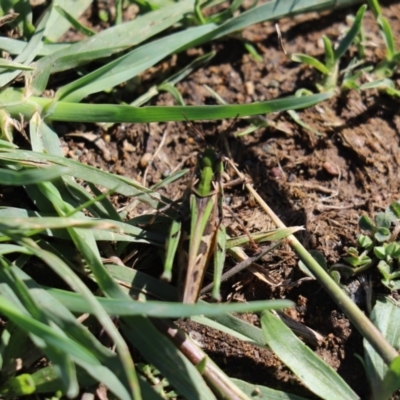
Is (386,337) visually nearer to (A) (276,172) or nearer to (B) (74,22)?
(A) (276,172)

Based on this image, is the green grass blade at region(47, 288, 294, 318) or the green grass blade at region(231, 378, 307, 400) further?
the green grass blade at region(231, 378, 307, 400)

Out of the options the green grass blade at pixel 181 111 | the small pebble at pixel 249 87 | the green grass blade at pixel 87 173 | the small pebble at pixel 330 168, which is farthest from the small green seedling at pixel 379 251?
the small pebble at pixel 249 87

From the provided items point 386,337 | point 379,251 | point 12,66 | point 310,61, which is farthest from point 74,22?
point 386,337

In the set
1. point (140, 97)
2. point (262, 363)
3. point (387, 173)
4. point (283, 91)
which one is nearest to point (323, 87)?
point (283, 91)

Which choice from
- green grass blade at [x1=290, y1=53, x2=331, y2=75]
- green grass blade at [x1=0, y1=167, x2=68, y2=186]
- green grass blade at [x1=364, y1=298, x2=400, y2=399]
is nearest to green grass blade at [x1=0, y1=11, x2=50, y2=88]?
green grass blade at [x1=0, y1=167, x2=68, y2=186]

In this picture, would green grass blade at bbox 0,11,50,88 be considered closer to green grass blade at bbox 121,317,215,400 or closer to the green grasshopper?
the green grasshopper

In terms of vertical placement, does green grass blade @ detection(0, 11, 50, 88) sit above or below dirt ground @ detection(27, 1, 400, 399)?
above

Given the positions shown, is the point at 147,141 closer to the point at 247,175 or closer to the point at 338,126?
the point at 247,175

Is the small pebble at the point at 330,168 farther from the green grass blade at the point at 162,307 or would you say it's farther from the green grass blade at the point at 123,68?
the green grass blade at the point at 162,307
